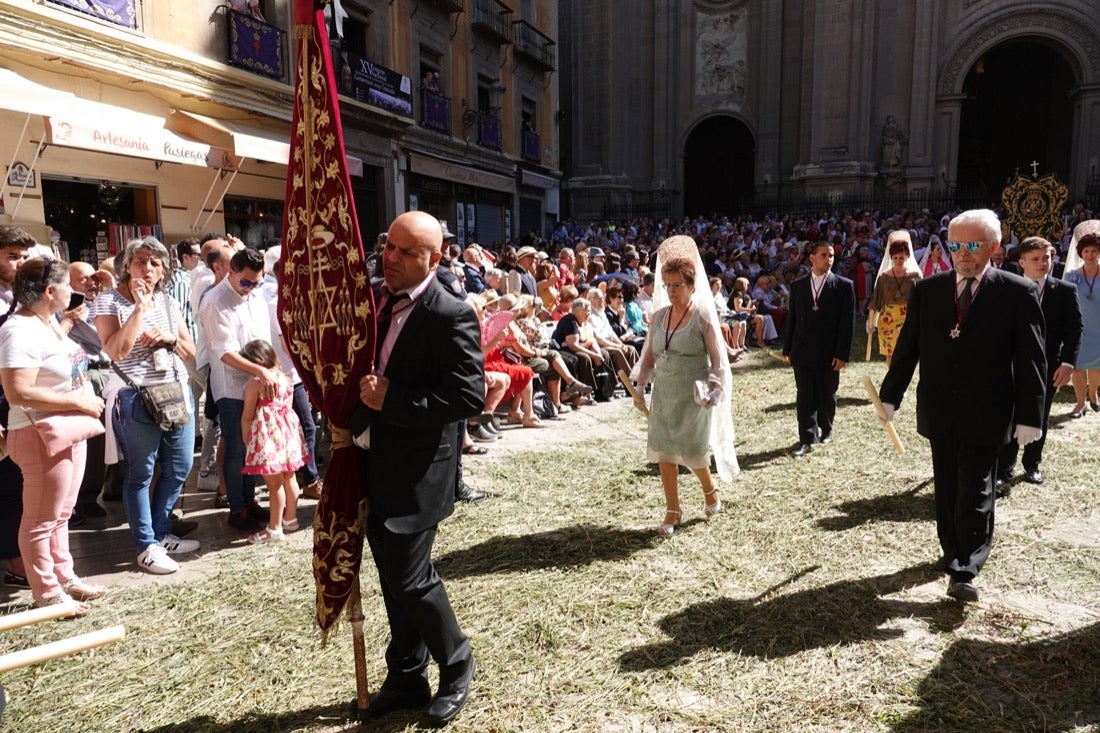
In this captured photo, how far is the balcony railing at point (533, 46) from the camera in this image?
23.7 meters

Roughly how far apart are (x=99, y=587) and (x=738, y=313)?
11196 millimetres

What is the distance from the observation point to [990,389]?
12.7ft

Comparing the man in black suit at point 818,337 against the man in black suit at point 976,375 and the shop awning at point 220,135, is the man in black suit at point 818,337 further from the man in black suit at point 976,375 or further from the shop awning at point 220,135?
the shop awning at point 220,135

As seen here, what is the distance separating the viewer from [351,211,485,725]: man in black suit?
9.27 feet

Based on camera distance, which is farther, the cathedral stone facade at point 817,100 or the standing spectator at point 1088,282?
the cathedral stone facade at point 817,100

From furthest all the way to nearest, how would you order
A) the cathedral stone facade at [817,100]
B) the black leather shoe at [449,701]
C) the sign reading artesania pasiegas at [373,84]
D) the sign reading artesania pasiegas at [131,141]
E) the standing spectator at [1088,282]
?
the cathedral stone facade at [817,100] < the sign reading artesania pasiegas at [373,84] < the sign reading artesania pasiegas at [131,141] < the standing spectator at [1088,282] < the black leather shoe at [449,701]

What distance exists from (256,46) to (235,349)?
10.7 metres

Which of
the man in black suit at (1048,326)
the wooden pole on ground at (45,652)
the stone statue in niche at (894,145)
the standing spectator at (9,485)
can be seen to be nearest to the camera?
the wooden pole on ground at (45,652)

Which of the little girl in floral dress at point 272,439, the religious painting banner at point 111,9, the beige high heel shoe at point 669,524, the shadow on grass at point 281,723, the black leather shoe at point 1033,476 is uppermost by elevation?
the religious painting banner at point 111,9

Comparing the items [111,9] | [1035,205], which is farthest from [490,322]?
[1035,205]

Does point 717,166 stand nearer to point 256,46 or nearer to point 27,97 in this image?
point 256,46

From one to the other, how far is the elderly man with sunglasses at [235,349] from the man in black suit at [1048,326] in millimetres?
5662

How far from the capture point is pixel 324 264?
2785mm

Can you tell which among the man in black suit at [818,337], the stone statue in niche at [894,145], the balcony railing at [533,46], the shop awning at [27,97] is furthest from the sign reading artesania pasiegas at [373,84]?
the stone statue in niche at [894,145]
